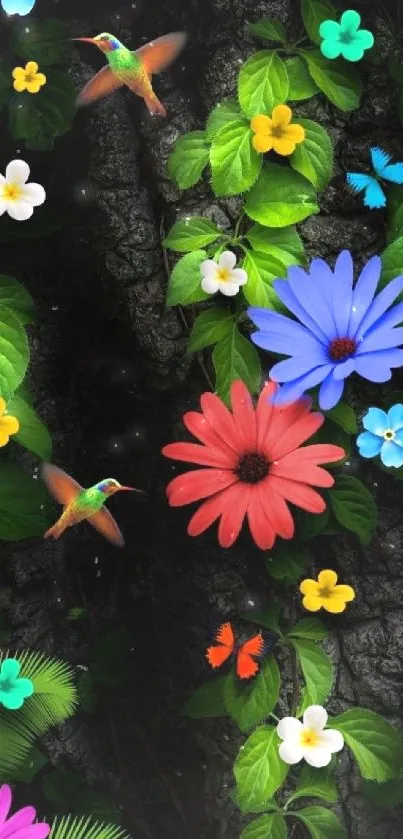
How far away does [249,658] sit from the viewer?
981 millimetres

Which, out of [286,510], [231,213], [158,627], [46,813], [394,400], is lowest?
[46,813]

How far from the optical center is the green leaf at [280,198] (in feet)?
3.18

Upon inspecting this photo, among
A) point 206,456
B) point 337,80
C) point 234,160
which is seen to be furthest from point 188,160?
point 206,456

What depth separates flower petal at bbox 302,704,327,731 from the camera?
97cm

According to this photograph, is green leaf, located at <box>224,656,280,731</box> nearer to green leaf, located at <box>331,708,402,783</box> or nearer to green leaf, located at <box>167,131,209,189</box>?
green leaf, located at <box>331,708,402,783</box>

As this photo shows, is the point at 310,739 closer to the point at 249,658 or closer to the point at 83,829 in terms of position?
the point at 249,658

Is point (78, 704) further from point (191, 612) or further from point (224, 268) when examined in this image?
point (224, 268)

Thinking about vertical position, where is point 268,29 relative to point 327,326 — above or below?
above

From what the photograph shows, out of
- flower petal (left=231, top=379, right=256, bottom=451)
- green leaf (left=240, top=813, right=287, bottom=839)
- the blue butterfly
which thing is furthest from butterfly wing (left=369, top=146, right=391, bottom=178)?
green leaf (left=240, top=813, right=287, bottom=839)

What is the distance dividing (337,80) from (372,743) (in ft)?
1.82

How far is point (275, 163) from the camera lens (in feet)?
3.21

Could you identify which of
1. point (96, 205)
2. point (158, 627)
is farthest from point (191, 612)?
point (96, 205)

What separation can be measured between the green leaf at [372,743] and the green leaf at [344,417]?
0.80 ft

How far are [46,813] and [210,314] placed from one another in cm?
44
